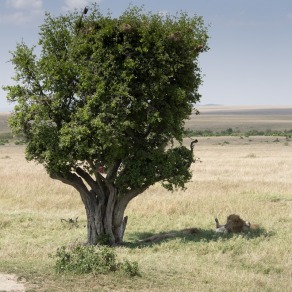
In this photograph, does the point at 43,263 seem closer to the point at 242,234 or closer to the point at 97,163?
the point at 97,163

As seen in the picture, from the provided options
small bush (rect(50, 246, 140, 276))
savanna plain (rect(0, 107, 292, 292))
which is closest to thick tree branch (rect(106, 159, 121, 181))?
savanna plain (rect(0, 107, 292, 292))

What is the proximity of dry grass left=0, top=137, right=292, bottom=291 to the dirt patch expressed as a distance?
26cm

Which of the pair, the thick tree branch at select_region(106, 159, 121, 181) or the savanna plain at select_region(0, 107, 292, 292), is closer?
the savanna plain at select_region(0, 107, 292, 292)

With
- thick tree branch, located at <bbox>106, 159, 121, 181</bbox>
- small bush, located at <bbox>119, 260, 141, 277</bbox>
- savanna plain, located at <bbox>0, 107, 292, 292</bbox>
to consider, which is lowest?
savanna plain, located at <bbox>0, 107, 292, 292</bbox>

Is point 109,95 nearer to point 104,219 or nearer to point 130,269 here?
point 104,219

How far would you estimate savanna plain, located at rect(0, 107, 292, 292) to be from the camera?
13656 millimetres

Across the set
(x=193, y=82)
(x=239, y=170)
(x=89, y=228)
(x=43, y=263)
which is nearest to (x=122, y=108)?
(x=193, y=82)

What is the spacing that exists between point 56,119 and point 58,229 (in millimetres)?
6233

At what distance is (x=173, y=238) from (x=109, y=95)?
634 cm

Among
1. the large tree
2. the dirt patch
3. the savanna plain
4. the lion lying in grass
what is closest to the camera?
the dirt patch

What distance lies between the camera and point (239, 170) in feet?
147

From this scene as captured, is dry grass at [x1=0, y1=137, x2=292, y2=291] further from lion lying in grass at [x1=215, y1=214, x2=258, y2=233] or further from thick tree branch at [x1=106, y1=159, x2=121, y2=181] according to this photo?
thick tree branch at [x1=106, y1=159, x2=121, y2=181]

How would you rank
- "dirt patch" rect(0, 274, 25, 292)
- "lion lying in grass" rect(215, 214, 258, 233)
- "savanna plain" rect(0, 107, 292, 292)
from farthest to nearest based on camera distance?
"lion lying in grass" rect(215, 214, 258, 233) → "savanna plain" rect(0, 107, 292, 292) → "dirt patch" rect(0, 274, 25, 292)

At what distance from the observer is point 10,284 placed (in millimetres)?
12484
